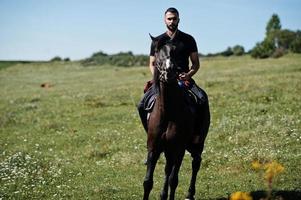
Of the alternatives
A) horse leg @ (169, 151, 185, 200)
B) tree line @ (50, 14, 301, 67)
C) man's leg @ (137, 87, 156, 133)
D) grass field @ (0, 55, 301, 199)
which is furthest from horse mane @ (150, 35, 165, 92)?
tree line @ (50, 14, 301, 67)

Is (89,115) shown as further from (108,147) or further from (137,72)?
(137,72)

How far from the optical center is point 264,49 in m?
89.4

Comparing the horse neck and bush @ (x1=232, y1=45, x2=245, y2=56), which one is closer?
the horse neck

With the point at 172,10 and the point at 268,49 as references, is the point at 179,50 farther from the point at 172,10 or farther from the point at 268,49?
the point at 268,49

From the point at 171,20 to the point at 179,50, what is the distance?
90 cm

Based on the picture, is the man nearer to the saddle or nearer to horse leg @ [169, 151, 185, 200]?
the saddle

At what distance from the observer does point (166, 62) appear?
973 cm

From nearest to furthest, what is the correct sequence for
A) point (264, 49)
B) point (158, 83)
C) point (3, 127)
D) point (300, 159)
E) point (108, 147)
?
point (158, 83)
point (300, 159)
point (108, 147)
point (3, 127)
point (264, 49)

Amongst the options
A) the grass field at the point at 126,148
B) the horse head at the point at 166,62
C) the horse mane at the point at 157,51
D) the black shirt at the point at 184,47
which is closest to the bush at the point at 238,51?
the grass field at the point at 126,148

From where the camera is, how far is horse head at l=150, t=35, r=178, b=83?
32.1 feet

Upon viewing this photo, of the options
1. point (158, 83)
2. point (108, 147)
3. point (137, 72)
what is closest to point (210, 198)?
point (158, 83)

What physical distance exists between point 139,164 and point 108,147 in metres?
3.69

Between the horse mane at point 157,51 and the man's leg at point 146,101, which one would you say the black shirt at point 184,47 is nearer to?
the horse mane at point 157,51

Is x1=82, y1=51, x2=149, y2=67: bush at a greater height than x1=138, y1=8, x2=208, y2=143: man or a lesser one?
lesser
